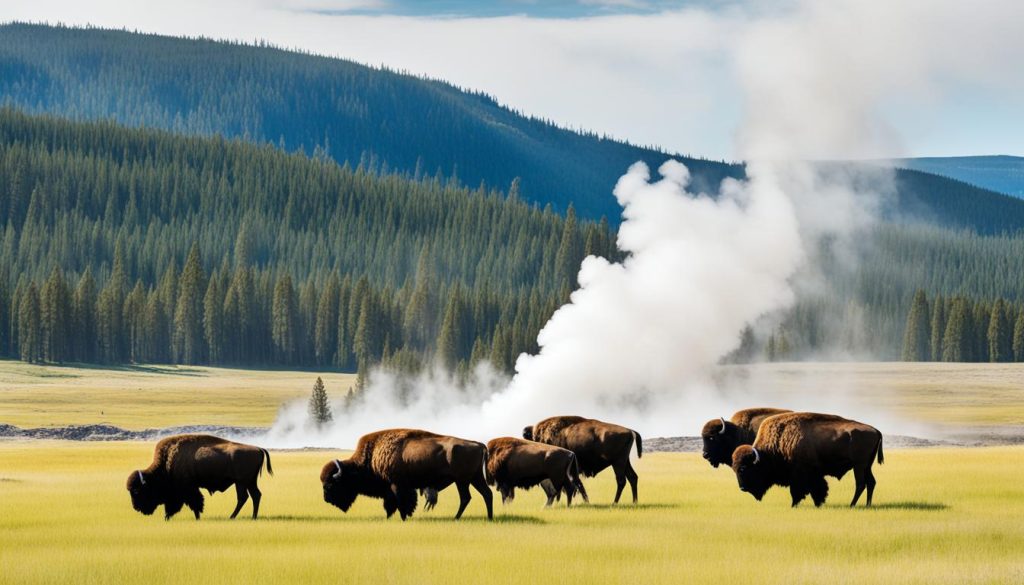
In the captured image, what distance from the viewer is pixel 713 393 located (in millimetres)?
81562

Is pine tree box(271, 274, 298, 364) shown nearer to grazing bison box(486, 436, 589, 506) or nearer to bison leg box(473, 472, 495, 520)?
grazing bison box(486, 436, 589, 506)

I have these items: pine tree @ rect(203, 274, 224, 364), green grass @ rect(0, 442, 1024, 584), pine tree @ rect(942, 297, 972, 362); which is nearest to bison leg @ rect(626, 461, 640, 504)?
green grass @ rect(0, 442, 1024, 584)

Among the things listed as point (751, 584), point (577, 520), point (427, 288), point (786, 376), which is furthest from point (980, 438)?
point (427, 288)

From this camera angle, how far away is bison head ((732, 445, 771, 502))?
3191 centimetres

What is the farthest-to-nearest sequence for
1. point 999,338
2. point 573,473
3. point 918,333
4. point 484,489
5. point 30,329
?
point 918,333 → point 999,338 → point 30,329 → point 573,473 → point 484,489

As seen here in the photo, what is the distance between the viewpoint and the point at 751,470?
32.0m

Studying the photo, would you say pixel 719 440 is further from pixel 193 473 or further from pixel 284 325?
pixel 284 325

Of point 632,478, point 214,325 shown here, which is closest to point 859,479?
point 632,478

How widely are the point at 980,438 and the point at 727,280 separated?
1610 centimetres

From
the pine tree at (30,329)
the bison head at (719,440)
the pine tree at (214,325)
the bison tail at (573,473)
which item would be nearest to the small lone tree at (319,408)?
the bison head at (719,440)

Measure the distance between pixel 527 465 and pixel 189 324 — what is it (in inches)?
5797

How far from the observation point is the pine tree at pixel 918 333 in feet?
606

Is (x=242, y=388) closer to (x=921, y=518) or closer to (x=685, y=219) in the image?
(x=685, y=219)

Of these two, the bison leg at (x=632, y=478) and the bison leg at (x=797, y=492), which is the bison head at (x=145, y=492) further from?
the bison leg at (x=797, y=492)
